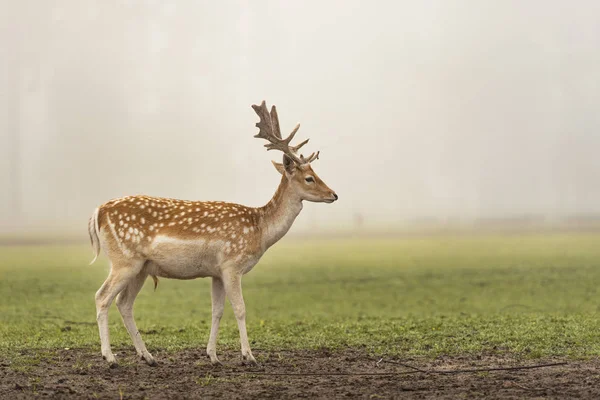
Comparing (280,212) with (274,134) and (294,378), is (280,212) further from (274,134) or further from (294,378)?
(294,378)

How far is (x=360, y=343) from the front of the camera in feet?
44.5

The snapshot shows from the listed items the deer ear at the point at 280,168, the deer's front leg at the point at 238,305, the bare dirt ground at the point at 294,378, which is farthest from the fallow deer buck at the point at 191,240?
the bare dirt ground at the point at 294,378

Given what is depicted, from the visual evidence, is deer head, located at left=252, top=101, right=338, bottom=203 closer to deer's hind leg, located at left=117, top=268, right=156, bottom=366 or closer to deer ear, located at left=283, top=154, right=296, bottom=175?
deer ear, located at left=283, top=154, right=296, bottom=175

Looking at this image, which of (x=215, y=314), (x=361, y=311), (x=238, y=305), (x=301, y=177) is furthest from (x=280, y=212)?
(x=361, y=311)

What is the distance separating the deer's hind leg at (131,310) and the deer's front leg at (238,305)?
1.23 meters

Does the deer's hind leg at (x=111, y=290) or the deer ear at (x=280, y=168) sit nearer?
the deer's hind leg at (x=111, y=290)

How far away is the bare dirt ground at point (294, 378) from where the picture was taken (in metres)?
9.70

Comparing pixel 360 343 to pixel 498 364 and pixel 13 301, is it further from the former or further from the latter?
pixel 13 301

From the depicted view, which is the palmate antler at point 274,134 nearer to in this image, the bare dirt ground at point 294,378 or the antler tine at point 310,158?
the antler tine at point 310,158

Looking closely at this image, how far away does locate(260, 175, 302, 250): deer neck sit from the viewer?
40.7 feet

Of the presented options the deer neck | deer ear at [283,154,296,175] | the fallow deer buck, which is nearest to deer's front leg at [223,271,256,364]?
the fallow deer buck

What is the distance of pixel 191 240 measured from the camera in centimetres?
1181

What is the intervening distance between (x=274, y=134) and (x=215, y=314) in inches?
111

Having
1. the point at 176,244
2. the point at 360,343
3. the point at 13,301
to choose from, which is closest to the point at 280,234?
the point at 176,244
